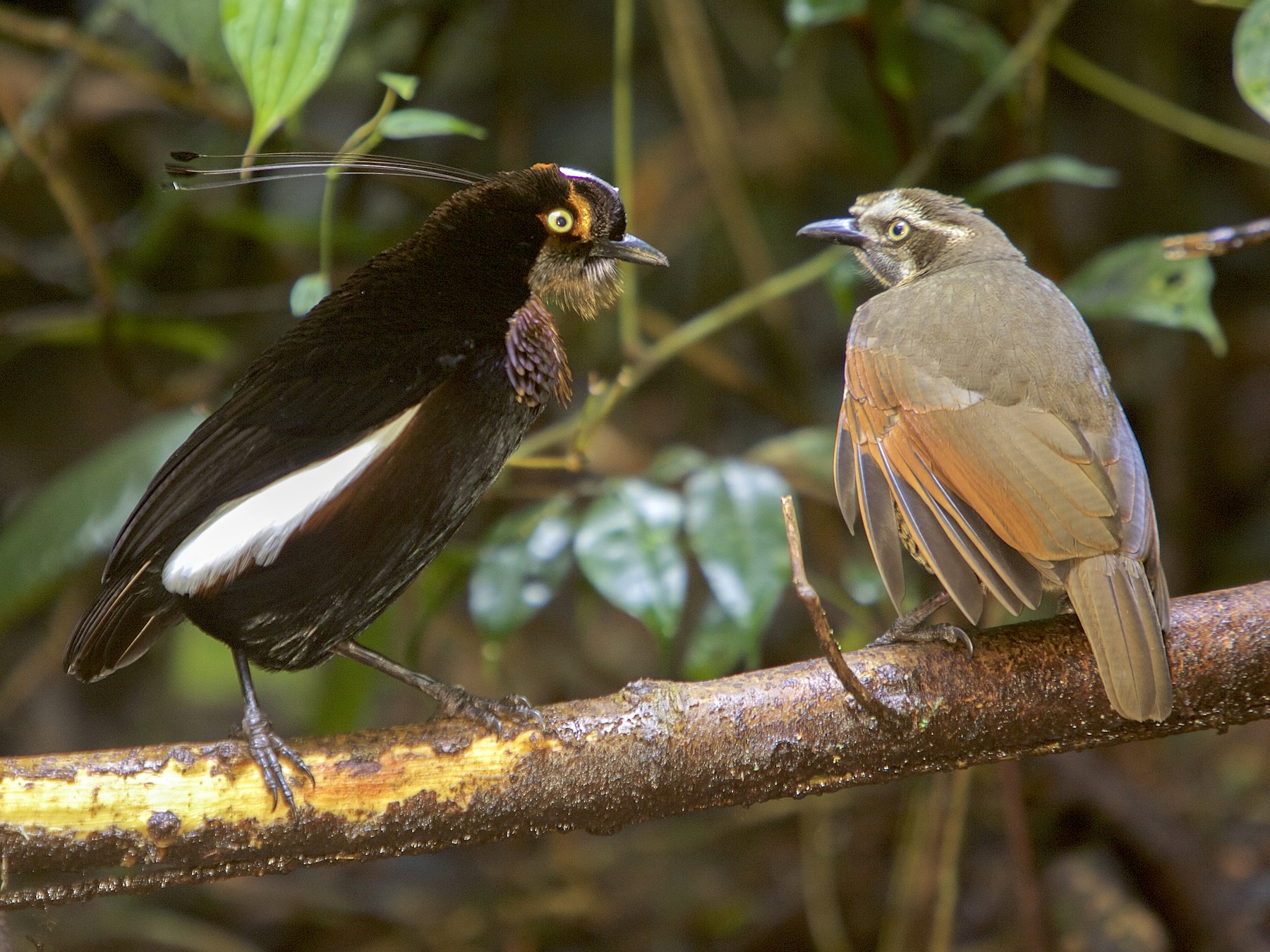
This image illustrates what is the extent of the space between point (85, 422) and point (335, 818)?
393 cm

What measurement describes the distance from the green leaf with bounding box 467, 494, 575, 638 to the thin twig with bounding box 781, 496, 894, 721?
92 centimetres

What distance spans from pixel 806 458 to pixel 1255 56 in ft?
4.61

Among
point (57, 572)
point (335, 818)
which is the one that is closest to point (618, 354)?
point (57, 572)

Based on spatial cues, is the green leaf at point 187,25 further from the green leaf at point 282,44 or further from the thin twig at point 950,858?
the thin twig at point 950,858

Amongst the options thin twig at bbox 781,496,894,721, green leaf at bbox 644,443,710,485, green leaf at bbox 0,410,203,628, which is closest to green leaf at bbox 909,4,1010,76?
green leaf at bbox 644,443,710,485

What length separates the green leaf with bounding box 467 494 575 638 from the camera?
2.59 metres

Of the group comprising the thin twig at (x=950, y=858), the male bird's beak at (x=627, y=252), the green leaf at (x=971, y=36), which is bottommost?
the thin twig at (x=950, y=858)

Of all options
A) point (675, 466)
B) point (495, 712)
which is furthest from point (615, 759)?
point (675, 466)

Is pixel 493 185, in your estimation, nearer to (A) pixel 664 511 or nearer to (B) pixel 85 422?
(A) pixel 664 511

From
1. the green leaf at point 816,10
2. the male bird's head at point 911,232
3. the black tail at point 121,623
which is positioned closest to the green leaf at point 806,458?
the male bird's head at point 911,232

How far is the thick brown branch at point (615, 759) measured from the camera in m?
1.71

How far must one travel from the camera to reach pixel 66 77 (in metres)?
3.79

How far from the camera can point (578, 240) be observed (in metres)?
2.04

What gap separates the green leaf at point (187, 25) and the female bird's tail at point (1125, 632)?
2504 millimetres
